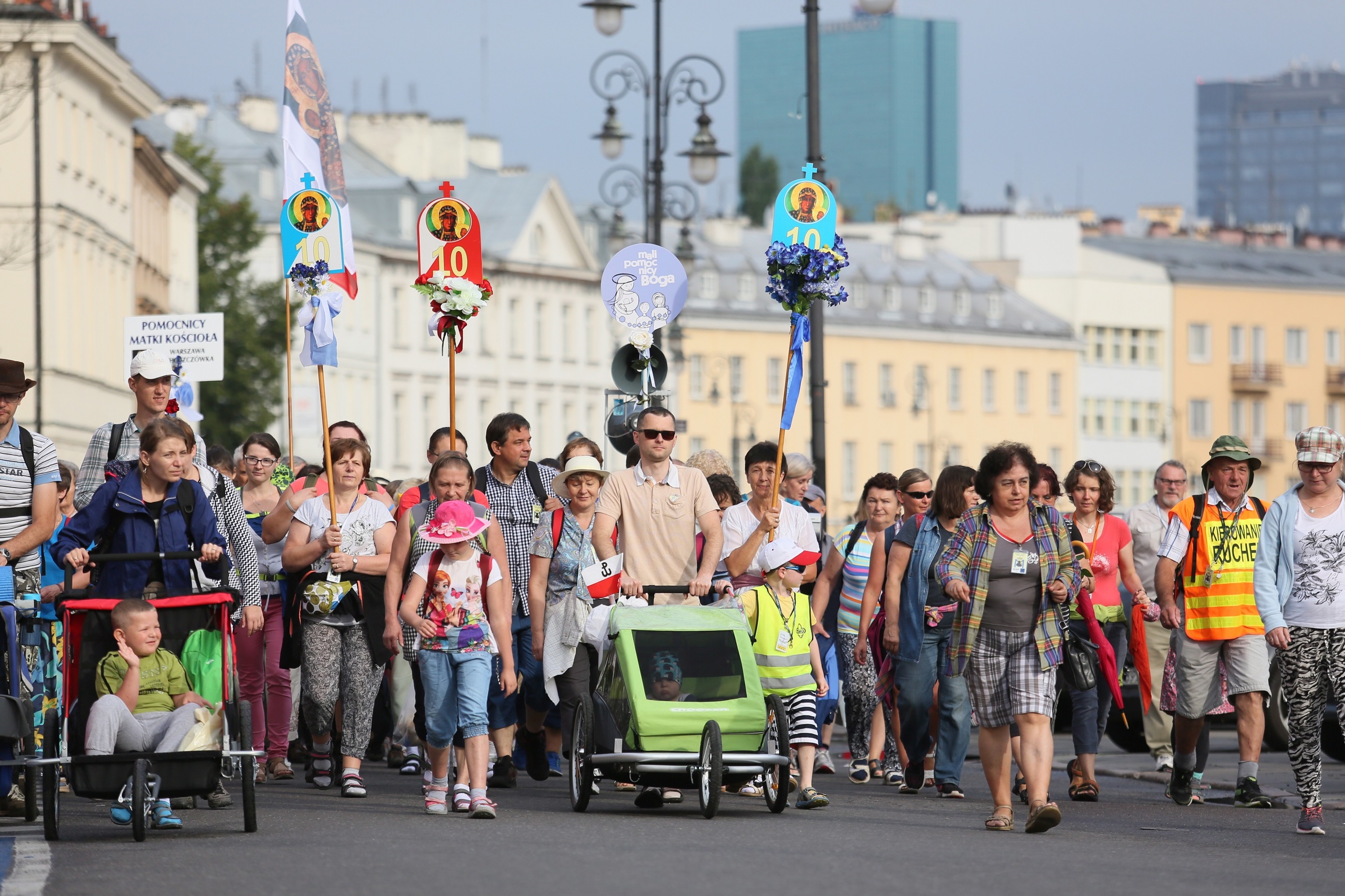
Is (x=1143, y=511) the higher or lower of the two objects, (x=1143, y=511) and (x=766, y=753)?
the higher

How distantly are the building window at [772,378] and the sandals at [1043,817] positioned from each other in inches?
3380

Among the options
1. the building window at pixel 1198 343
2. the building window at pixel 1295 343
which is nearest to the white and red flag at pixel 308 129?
the building window at pixel 1198 343

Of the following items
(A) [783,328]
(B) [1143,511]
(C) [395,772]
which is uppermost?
(A) [783,328]

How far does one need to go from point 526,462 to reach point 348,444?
1.01 m

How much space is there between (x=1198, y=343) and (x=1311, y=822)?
9973cm

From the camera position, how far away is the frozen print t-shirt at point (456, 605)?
1342cm

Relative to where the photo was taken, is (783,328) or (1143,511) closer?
(1143,511)

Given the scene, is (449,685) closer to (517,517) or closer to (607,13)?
(517,517)

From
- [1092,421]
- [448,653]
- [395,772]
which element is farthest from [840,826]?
[1092,421]

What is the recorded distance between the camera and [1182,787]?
1502 centimetres

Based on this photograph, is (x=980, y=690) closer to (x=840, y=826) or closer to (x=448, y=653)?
(x=840, y=826)

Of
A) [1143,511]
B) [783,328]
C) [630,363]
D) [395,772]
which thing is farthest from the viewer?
[783,328]

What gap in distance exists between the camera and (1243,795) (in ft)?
48.7

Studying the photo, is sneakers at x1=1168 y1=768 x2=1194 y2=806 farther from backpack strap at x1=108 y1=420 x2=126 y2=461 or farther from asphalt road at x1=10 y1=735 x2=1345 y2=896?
backpack strap at x1=108 y1=420 x2=126 y2=461
